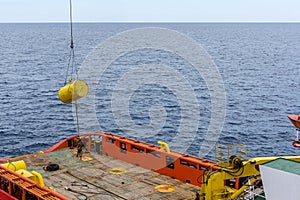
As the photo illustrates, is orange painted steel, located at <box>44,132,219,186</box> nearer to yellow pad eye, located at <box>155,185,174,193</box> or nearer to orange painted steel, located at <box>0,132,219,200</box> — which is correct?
orange painted steel, located at <box>0,132,219,200</box>

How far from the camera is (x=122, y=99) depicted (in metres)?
65.6

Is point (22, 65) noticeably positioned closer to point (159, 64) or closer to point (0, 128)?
point (159, 64)

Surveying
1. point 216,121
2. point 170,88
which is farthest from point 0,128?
point 170,88

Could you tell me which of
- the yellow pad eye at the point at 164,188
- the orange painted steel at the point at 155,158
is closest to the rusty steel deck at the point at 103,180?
the yellow pad eye at the point at 164,188

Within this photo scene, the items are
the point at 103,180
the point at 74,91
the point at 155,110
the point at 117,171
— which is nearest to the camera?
the point at 103,180

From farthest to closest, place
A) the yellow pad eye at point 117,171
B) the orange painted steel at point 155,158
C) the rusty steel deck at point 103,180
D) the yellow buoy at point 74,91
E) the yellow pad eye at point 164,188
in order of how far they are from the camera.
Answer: the yellow buoy at point 74,91 → the yellow pad eye at point 117,171 → the orange painted steel at point 155,158 → the yellow pad eye at point 164,188 → the rusty steel deck at point 103,180

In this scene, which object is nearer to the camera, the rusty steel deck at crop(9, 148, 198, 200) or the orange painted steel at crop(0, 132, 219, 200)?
the orange painted steel at crop(0, 132, 219, 200)

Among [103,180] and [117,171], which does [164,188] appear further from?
[117,171]

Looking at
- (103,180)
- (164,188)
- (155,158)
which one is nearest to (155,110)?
(155,158)

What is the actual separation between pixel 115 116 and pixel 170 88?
19.9 metres

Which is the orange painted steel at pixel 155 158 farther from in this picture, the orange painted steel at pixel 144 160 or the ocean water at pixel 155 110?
the ocean water at pixel 155 110

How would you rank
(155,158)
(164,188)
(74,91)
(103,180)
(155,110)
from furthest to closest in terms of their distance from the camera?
(155,110), (74,91), (155,158), (103,180), (164,188)

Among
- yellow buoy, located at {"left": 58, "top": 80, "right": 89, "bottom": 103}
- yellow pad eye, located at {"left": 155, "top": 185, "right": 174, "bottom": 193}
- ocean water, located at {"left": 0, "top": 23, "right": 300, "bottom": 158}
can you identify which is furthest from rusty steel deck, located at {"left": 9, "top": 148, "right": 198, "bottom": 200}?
ocean water, located at {"left": 0, "top": 23, "right": 300, "bottom": 158}

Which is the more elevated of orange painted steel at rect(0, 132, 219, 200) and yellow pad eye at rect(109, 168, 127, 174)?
orange painted steel at rect(0, 132, 219, 200)
